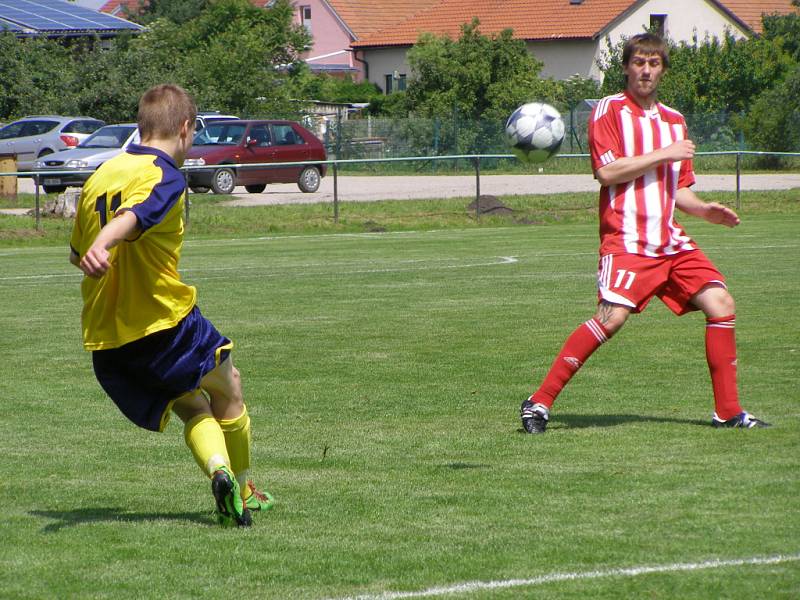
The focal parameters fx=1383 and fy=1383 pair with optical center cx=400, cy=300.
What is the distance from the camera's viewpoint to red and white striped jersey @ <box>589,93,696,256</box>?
7.25m

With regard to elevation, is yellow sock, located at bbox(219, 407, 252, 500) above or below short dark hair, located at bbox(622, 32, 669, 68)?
below

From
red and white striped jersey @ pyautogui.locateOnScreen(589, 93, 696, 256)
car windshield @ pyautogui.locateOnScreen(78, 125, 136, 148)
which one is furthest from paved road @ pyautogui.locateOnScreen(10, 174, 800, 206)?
red and white striped jersey @ pyautogui.locateOnScreen(589, 93, 696, 256)

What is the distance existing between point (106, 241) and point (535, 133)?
13.9 feet

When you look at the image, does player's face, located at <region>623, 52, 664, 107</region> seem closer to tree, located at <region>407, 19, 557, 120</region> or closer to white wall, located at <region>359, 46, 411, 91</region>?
tree, located at <region>407, 19, 557, 120</region>

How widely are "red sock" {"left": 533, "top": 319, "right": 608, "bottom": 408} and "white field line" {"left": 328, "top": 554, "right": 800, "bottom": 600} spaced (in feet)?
8.97

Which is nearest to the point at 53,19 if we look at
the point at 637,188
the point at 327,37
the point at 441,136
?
the point at 441,136

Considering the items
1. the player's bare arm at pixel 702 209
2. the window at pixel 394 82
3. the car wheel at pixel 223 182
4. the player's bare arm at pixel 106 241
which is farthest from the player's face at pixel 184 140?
the window at pixel 394 82

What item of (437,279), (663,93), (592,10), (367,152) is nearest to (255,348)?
(437,279)

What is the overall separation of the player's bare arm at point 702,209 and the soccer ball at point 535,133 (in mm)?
1255

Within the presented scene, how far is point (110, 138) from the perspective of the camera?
109 ft

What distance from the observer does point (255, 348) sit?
11180mm

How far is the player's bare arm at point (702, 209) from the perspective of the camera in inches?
295

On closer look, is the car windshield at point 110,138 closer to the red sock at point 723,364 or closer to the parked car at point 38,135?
the parked car at point 38,135

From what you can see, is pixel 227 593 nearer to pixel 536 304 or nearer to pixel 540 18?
pixel 536 304
